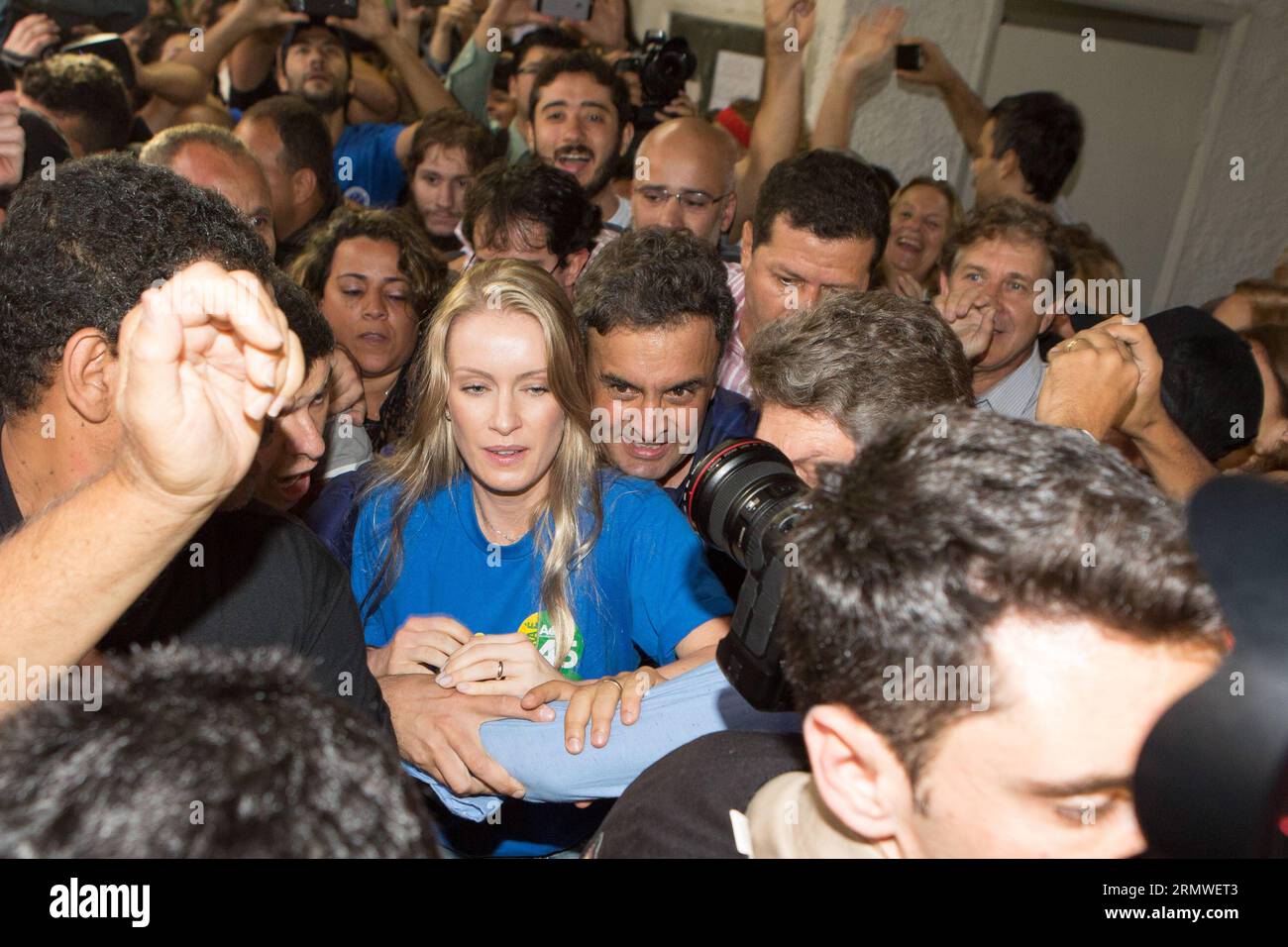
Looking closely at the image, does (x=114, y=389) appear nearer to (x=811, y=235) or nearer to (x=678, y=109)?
(x=811, y=235)

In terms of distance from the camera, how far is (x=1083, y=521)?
2.94ft

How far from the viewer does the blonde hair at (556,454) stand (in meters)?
1.92

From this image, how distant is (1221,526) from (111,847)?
73 cm

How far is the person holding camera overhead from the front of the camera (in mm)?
1778

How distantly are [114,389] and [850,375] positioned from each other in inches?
41.6

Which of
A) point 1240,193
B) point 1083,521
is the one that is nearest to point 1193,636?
point 1083,521

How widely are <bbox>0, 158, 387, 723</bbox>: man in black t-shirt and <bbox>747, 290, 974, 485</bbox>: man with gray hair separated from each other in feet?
2.55

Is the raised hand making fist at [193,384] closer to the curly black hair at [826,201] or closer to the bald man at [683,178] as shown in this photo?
the curly black hair at [826,201]

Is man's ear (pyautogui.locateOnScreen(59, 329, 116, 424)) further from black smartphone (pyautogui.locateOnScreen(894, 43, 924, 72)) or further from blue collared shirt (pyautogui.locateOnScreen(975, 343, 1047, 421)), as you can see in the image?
black smartphone (pyautogui.locateOnScreen(894, 43, 924, 72))

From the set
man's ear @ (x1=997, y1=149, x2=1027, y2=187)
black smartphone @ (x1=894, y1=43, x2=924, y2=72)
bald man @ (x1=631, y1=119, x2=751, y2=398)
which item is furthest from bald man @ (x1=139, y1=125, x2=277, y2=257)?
black smartphone @ (x1=894, y1=43, x2=924, y2=72)

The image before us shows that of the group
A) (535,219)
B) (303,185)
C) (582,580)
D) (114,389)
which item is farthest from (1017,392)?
(303,185)

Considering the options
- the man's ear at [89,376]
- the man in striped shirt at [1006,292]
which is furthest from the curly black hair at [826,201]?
the man's ear at [89,376]

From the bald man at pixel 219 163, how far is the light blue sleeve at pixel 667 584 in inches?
60.4

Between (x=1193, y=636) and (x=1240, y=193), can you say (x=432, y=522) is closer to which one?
(x=1193, y=636)
